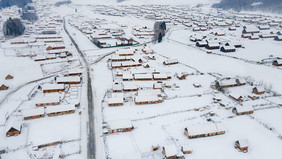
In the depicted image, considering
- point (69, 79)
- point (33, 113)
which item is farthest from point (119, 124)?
point (69, 79)

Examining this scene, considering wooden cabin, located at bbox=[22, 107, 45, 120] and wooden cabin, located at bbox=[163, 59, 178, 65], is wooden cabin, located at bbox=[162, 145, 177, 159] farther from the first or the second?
wooden cabin, located at bbox=[163, 59, 178, 65]

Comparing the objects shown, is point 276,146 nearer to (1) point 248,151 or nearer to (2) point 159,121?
(1) point 248,151

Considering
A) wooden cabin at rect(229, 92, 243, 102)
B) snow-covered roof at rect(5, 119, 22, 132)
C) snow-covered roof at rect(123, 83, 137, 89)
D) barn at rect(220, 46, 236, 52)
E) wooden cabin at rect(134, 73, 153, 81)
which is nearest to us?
snow-covered roof at rect(5, 119, 22, 132)

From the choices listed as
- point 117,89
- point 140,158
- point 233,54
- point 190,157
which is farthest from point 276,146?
point 233,54

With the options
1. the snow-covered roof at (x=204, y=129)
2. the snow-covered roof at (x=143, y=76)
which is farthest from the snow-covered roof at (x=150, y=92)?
the snow-covered roof at (x=204, y=129)

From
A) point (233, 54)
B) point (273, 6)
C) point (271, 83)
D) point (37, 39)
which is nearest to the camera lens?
point (271, 83)

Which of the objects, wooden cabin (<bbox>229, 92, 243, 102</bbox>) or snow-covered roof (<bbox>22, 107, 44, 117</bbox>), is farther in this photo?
wooden cabin (<bbox>229, 92, 243, 102</bbox>)

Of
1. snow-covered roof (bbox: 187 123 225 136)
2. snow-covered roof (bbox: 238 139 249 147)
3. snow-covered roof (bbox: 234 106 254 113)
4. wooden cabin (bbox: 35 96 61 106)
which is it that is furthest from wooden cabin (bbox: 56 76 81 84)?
snow-covered roof (bbox: 238 139 249 147)
